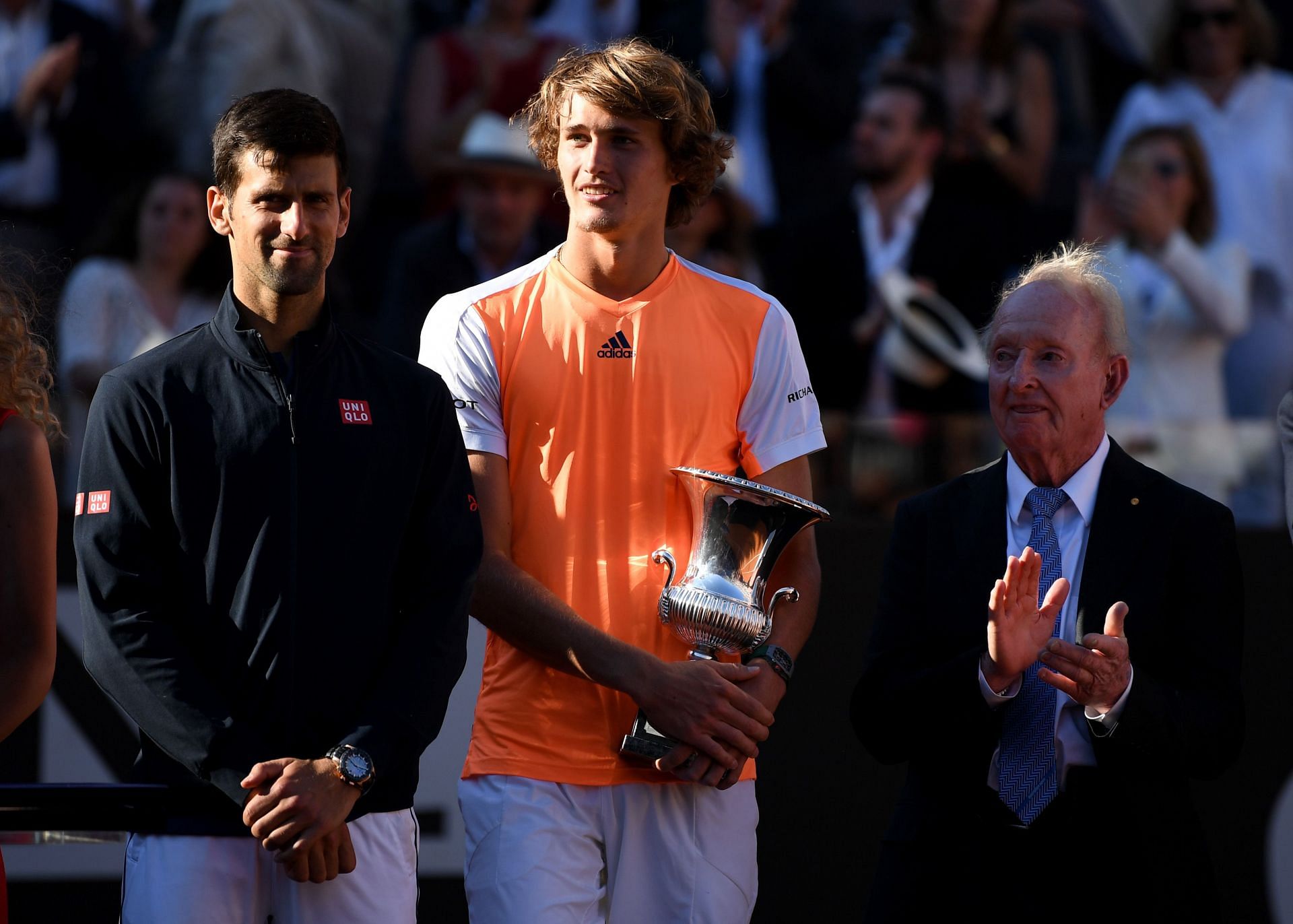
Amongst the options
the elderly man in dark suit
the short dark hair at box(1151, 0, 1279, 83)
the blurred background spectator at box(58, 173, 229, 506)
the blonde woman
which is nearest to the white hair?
the elderly man in dark suit

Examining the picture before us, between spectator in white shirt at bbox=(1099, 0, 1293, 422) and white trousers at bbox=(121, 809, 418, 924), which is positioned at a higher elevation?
spectator in white shirt at bbox=(1099, 0, 1293, 422)

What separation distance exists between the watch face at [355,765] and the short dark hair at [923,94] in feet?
16.6

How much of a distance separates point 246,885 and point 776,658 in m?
1.21

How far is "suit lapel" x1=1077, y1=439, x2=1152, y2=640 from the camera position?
11.1 ft

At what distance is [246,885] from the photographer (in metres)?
3.01

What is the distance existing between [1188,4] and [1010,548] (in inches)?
201

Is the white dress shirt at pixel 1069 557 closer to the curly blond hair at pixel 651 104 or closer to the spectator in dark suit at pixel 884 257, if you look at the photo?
the curly blond hair at pixel 651 104

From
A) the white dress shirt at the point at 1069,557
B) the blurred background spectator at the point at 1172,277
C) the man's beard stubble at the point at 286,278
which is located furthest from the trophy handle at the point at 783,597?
the blurred background spectator at the point at 1172,277

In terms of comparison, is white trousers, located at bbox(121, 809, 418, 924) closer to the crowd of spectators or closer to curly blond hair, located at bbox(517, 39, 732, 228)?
curly blond hair, located at bbox(517, 39, 732, 228)

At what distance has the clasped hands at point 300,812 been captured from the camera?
113 inches

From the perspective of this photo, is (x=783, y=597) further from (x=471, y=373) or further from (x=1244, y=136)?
(x=1244, y=136)

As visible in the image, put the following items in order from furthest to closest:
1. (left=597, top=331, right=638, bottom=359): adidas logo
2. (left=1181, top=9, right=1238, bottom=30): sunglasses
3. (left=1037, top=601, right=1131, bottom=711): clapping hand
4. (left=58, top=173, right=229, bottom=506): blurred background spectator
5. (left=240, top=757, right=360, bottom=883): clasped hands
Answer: (left=1181, top=9, right=1238, bottom=30): sunglasses < (left=58, top=173, right=229, bottom=506): blurred background spectator < (left=597, top=331, right=638, bottom=359): adidas logo < (left=1037, top=601, right=1131, bottom=711): clapping hand < (left=240, top=757, right=360, bottom=883): clasped hands

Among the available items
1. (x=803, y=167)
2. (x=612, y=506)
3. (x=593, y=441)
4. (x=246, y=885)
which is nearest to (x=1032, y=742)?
(x=612, y=506)

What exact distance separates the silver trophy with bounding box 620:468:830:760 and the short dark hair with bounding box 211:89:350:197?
40.3 inches
